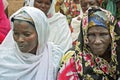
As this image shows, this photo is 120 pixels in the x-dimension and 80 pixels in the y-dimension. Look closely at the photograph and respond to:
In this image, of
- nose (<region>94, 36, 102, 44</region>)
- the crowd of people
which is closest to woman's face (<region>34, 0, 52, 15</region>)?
the crowd of people

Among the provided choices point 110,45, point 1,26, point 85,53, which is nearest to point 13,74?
point 85,53

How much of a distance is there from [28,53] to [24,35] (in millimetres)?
175

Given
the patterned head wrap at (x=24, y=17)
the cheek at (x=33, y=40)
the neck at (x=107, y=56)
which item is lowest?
the neck at (x=107, y=56)

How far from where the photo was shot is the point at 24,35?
3287mm

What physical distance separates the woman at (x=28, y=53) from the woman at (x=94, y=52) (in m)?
0.20

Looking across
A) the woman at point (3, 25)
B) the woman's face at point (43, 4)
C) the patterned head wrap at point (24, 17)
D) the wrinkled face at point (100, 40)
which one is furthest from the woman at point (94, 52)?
the woman at point (3, 25)

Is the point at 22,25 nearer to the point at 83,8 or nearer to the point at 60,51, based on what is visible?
the point at 60,51

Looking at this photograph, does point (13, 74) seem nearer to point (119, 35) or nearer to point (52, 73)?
point (52, 73)

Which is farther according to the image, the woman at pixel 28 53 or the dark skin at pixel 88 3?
the dark skin at pixel 88 3

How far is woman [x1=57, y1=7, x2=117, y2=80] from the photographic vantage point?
10.4 ft

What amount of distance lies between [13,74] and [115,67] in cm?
88

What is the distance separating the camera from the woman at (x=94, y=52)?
10.4 feet

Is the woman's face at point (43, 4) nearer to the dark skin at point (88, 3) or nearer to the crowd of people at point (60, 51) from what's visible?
the dark skin at point (88, 3)

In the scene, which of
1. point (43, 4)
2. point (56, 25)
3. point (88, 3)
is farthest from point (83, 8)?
point (43, 4)
